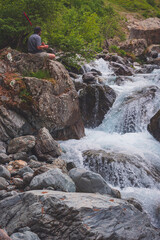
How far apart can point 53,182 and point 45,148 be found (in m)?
3.51

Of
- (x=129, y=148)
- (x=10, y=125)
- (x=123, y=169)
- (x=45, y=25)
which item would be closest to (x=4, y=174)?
(x=10, y=125)

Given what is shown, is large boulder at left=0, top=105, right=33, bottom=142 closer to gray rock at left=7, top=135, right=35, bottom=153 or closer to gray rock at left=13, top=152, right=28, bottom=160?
gray rock at left=7, top=135, right=35, bottom=153

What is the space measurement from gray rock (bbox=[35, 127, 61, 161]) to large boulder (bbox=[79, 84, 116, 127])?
6.02 m

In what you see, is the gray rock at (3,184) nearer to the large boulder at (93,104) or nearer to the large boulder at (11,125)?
the large boulder at (11,125)

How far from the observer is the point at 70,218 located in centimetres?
350

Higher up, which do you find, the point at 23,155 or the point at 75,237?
the point at 75,237

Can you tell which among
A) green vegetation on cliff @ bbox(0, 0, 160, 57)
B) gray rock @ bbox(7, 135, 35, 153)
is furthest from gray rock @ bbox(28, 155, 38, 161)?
green vegetation on cliff @ bbox(0, 0, 160, 57)

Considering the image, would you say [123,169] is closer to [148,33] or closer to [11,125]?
[11,125]

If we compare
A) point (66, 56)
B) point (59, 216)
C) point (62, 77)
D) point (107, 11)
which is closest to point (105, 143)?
point (62, 77)

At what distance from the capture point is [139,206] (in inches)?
239

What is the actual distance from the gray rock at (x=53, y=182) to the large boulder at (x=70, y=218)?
0.71 m

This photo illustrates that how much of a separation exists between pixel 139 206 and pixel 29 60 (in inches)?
313

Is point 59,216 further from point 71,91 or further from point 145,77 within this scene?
point 145,77

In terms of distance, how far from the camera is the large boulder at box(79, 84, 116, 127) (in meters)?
14.3
